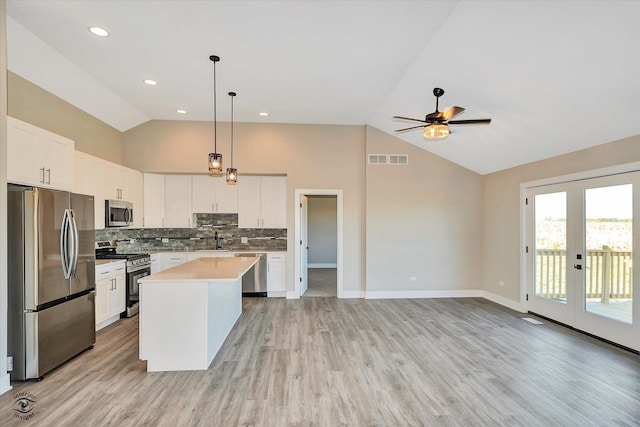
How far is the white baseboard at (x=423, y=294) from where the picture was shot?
18.5 feet

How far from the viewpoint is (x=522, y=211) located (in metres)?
4.93

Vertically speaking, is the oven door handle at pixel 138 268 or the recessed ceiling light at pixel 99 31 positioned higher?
the recessed ceiling light at pixel 99 31

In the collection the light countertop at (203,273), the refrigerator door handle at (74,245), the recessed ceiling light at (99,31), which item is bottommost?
the light countertop at (203,273)

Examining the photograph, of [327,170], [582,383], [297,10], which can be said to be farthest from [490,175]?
[297,10]

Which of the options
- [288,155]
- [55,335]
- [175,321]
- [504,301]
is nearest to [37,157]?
[55,335]

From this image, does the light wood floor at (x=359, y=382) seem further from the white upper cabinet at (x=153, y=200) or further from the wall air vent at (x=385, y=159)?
the wall air vent at (x=385, y=159)

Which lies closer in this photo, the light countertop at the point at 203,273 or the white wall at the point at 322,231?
the light countertop at the point at 203,273

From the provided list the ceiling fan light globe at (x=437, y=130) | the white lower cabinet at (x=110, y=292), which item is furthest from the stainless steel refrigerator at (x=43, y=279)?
the ceiling fan light globe at (x=437, y=130)

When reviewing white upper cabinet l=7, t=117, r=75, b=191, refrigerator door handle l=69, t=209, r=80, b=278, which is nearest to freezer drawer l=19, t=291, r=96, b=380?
refrigerator door handle l=69, t=209, r=80, b=278

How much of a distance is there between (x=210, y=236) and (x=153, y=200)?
1322mm

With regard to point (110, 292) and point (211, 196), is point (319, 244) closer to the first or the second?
point (211, 196)

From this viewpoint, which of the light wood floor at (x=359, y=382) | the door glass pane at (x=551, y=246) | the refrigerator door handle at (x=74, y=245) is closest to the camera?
the light wood floor at (x=359, y=382)

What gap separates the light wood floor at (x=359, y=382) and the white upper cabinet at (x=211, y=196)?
254 cm

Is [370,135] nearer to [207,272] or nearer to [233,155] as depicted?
[233,155]
